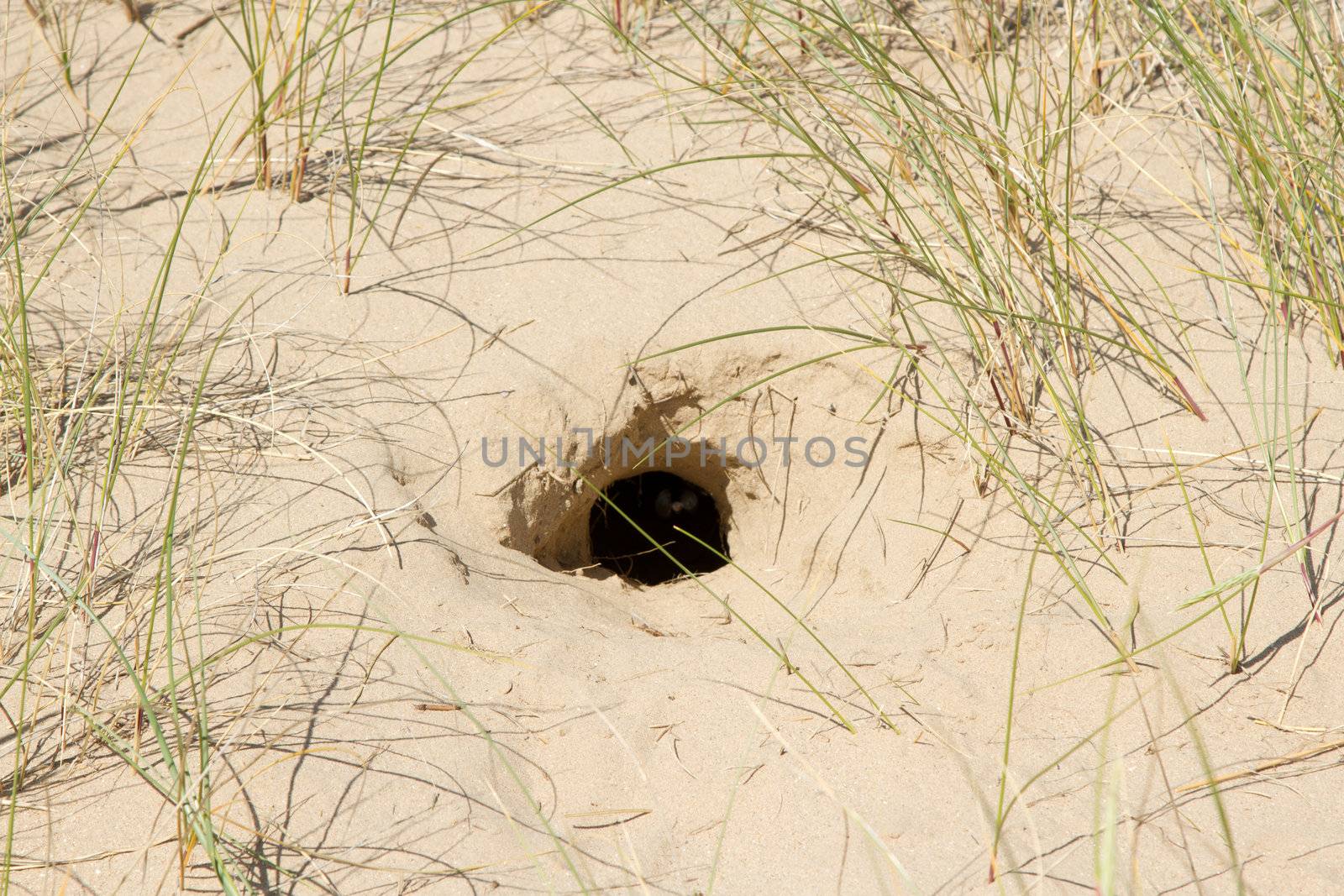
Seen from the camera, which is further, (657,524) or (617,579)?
(657,524)

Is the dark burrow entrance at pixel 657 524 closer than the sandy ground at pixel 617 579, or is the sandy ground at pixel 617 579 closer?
the sandy ground at pixel 617 579

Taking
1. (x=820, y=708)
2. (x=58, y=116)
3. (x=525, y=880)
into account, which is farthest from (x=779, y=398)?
(x=58, y=116)

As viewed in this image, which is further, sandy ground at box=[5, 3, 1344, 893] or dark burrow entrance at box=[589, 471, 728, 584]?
dark burrow entrance at box=[589, 471, 728, 584]

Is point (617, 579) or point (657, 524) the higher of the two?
point (657, 524)
